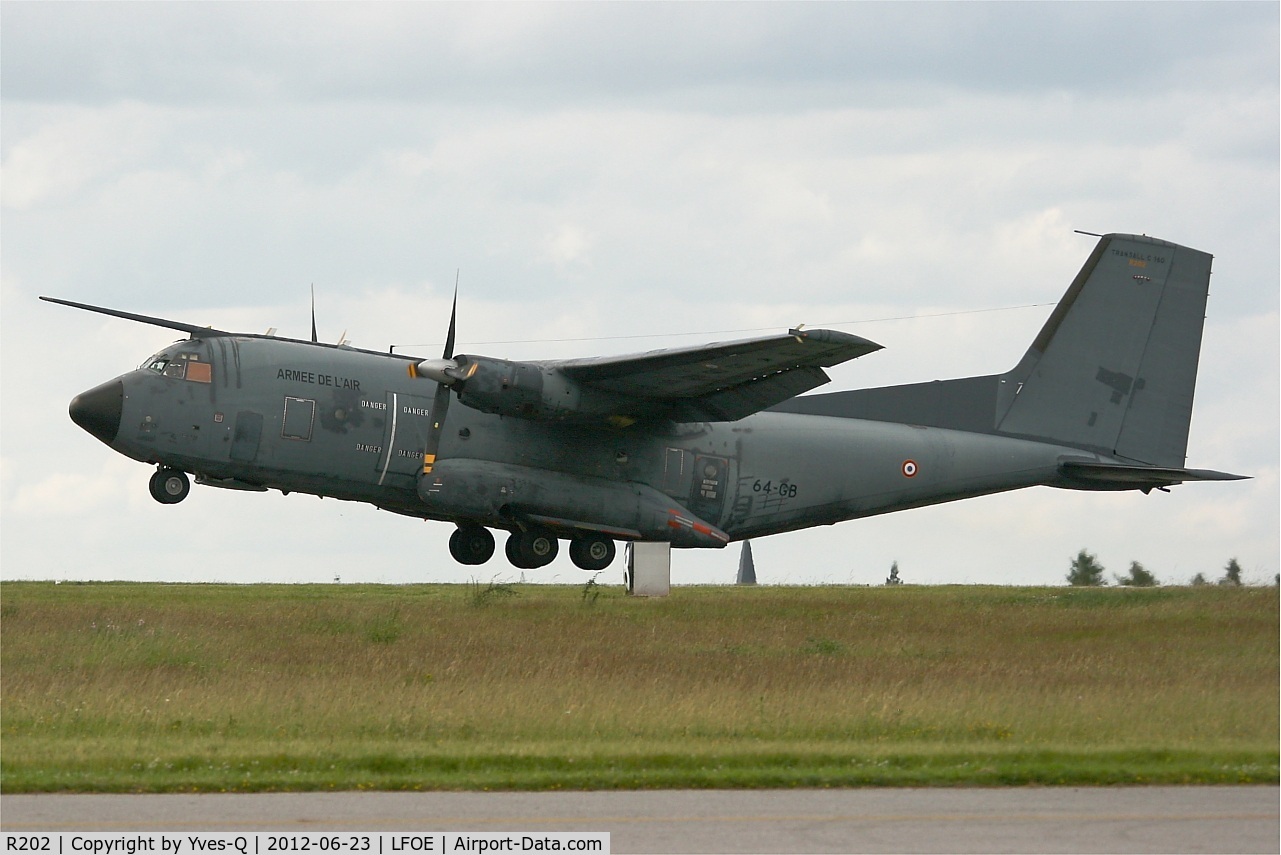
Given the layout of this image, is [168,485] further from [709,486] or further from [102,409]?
[709,486]

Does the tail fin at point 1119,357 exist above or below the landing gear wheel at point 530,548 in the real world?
above

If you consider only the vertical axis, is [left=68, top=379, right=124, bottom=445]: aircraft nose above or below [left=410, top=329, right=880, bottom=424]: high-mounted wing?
below

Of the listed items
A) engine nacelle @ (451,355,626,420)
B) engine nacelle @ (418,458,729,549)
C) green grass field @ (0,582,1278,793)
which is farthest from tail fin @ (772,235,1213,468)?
engine nacelle @ (451,355,626,420)

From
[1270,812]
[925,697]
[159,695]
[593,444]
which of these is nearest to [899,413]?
[593,444]

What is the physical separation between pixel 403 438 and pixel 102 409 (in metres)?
5.59

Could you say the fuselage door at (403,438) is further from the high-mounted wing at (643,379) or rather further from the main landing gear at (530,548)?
the main landing gear at (530,548)

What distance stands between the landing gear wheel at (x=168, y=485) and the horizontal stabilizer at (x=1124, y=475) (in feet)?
63.8

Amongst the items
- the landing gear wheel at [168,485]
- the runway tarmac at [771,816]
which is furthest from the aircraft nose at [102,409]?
the runway tarmac at [771,816]

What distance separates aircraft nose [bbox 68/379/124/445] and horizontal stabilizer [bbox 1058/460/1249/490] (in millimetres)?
20622

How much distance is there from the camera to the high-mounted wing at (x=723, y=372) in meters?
27.2

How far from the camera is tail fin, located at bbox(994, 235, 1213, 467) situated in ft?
114

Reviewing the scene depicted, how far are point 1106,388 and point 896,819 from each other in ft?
83.2

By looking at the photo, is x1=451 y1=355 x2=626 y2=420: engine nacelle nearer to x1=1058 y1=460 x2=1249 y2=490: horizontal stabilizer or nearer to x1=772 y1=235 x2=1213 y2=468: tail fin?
x1=772 y1=235 x2=1213 y2=468: tail fin

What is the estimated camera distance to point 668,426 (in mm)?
31359
